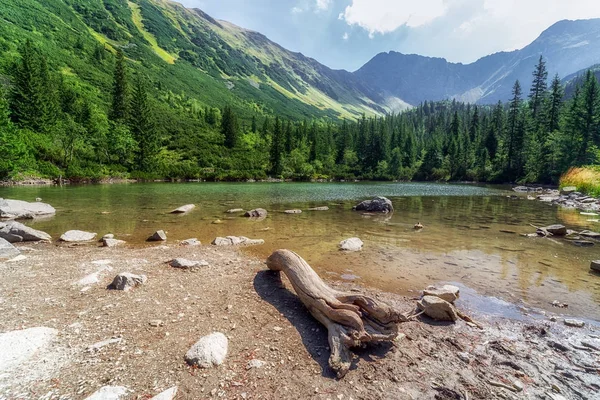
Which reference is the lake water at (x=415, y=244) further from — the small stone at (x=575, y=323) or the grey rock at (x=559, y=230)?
the grey rock at (x=559, y=230)

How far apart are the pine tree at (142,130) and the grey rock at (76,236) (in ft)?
221

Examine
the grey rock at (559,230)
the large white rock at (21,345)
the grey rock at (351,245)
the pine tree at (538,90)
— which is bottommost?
the grey rock at (351,245)

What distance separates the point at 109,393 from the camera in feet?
11.6

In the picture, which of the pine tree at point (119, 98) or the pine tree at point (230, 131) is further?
the pine tree at point (230, 131)

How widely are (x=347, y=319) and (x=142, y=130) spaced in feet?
307

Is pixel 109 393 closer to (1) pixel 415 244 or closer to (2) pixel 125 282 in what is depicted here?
(2) pixel 125 282

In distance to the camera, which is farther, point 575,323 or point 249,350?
point 575,323

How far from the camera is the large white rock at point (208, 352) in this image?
4.26m

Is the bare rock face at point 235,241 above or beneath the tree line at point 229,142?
beneath

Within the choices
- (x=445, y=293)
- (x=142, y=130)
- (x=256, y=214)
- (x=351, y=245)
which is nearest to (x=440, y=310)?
(x=445, y=293)

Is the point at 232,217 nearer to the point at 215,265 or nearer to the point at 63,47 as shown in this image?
the point at 215,265

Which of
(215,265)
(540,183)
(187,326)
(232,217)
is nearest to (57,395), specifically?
(187,326)

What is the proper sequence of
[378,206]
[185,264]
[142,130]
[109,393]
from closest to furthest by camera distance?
[109,393]
[185,264]
[378,206]
[142,130]

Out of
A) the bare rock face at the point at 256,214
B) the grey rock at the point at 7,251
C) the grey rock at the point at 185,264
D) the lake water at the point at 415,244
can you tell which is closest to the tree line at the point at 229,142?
the lake water at the point at 415,244
